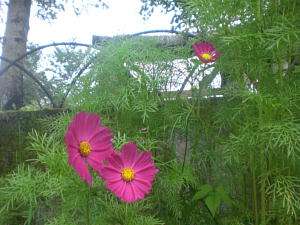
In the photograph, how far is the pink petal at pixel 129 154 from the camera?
3.43 ft

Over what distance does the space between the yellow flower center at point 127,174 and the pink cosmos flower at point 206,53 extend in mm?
401

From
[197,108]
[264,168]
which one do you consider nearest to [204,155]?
[197,108]

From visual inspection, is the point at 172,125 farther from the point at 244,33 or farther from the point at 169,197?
the point at 244,33

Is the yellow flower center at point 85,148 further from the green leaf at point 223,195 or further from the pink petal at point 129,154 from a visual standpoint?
the green leaf at point 223,195

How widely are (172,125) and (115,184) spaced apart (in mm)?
456

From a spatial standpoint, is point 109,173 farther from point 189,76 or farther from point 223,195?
point 189,76

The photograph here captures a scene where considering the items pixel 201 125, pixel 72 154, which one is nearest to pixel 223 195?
pixel 201 125

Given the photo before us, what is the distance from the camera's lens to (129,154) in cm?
105

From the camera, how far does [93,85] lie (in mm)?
1516

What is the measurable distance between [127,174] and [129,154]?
0.04 meters

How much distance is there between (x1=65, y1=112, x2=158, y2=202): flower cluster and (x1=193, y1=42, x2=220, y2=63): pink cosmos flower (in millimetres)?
367

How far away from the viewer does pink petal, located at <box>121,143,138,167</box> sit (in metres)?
1.05

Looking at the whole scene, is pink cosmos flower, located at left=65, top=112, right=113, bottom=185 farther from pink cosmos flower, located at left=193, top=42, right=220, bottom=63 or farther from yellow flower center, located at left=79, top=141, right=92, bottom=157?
pink cosmos flower, located at left=193, top=42, right=220, bottom=63

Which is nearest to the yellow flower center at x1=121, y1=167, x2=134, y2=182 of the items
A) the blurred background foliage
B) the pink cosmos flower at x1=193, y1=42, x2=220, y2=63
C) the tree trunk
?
the blurred background foliage
